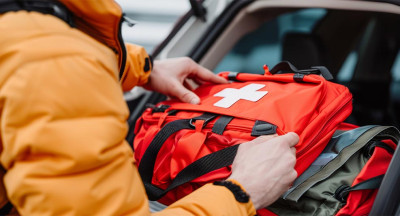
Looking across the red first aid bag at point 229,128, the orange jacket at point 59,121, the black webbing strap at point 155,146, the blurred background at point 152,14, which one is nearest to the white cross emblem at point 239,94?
the red first aid bag at point 229,128

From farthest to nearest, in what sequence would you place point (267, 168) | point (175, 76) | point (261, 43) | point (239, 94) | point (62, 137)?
point (261, 43) → point (175, 76) → point (239, 94) → point (267, 168) → point (62, 137)

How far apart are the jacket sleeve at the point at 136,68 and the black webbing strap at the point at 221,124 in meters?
0.31

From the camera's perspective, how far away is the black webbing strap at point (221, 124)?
0.90 meters

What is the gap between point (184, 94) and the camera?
110cm

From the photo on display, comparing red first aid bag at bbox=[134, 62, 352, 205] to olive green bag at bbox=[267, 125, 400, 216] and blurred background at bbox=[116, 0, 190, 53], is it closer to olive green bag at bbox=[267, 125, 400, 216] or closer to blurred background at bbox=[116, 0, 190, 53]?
olive green bag at bbox=[267, 125, 400, 216]

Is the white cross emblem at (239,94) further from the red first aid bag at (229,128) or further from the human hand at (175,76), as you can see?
the human hand at (175,76)

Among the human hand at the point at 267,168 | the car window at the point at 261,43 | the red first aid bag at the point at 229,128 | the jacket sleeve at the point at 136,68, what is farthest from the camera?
the car window at the point at 261,43

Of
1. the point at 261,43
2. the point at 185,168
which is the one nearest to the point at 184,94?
the point at 185,168

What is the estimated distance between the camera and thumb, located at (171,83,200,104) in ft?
3.50

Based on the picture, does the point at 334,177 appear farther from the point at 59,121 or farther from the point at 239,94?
the point at 59,121

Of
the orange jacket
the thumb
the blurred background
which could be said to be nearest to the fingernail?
the thumb

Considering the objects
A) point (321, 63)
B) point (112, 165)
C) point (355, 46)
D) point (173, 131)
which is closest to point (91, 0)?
point (112, 165)

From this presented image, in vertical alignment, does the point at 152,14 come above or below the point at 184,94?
below

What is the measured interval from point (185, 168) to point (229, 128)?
0.46ft
